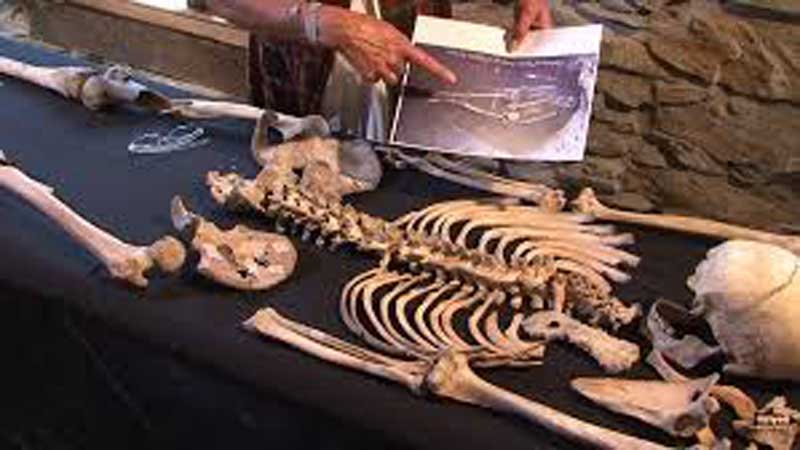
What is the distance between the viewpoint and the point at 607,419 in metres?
1.06

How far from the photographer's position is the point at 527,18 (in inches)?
63.8

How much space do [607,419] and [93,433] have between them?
71 centimetres

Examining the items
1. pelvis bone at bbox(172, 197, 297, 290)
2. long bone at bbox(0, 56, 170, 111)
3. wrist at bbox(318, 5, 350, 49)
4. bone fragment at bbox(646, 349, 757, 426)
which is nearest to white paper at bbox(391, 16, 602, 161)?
wrist at bbox(318, 5, 350, 49)

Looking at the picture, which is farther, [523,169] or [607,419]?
[523,169]

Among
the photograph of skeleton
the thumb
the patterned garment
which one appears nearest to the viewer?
the photograph of skeleton

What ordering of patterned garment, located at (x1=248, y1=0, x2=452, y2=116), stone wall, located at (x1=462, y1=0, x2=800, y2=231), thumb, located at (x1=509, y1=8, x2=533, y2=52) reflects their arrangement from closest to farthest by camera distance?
1. thumb, located at (x1=509, y1=8, x2=533, y2=52)
2. patterned garment, located at (x1=248, y1=0, x2=452, y2=116)
3. stone wall, located at (x1=462, y1=0, x2=800, y2=231)

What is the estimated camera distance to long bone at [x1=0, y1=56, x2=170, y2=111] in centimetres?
182

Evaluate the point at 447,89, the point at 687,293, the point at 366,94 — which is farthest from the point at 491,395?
the point at 366,94

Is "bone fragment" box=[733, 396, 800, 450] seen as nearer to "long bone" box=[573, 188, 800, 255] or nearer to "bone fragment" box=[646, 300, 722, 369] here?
"bone fragment" box=[646, 300, 722, 369]

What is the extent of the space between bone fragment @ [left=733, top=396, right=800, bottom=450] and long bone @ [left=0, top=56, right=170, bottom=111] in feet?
3.75

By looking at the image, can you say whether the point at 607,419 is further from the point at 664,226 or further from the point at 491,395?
the point at 664,226

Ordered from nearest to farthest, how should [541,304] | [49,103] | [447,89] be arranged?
[541,304] → [447,89] → [49,103]

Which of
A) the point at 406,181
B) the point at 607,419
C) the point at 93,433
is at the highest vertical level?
the point at 406,181

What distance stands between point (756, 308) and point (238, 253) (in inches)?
24.2
